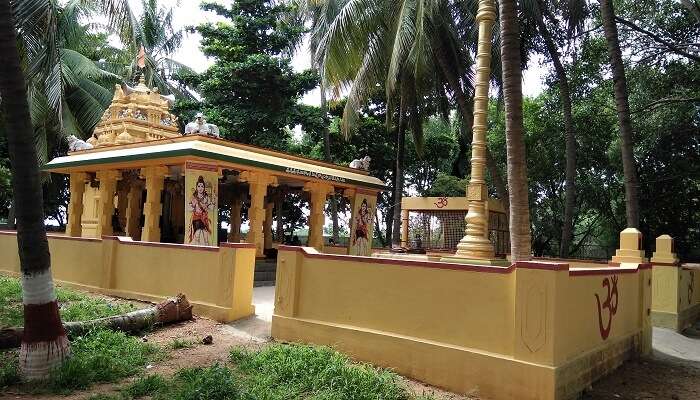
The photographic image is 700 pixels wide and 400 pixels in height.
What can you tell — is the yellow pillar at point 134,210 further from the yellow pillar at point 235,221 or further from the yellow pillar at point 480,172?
the yellow pillar at point 480,172

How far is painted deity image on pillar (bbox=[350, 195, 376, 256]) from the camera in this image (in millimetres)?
17875

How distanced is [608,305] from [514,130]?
9.71 feet

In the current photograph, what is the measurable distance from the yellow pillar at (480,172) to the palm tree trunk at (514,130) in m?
0.60

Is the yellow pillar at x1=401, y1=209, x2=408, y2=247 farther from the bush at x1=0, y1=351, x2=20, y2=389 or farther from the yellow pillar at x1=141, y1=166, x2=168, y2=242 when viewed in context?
the bush at x1=0, y1=351, x2=20, y2=389

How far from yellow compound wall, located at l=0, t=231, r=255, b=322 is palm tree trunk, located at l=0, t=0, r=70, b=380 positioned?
10.7 ft

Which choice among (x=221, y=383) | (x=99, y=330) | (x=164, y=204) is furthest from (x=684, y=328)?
(x=164, y=204)

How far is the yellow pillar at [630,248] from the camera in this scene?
9883 mm

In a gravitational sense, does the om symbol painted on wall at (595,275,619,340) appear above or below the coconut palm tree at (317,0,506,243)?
below

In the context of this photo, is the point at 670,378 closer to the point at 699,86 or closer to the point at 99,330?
the point at 99,330

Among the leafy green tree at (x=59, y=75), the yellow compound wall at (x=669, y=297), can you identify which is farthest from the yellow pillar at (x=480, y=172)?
the leafy green tree at (x=59, y=75)

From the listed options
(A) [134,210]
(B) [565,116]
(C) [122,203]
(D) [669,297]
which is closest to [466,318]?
(D) [669,297]

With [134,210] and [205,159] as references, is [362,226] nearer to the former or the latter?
[205,159]

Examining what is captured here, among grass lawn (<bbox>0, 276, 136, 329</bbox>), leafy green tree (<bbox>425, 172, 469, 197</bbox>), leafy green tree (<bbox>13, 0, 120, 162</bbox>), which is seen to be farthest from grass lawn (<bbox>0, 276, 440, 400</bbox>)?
leafy green tree (<bbox>425, 172, 469, 197</bbox>)

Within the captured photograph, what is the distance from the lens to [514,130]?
8688 millimetres
